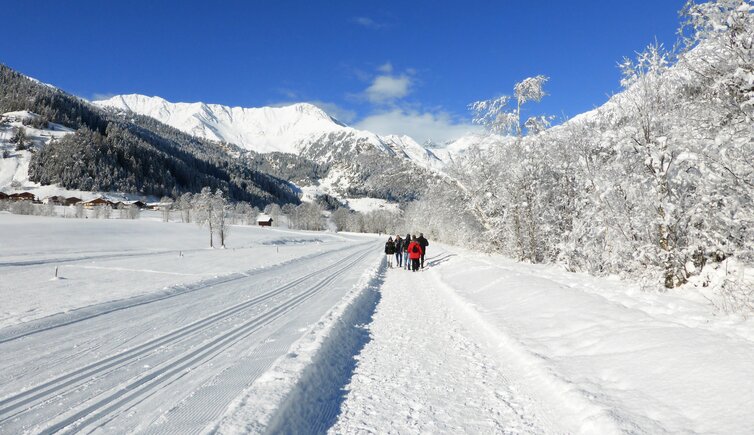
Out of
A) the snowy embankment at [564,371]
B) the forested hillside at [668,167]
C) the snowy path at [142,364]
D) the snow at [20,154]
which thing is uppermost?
the snow at [20,154]

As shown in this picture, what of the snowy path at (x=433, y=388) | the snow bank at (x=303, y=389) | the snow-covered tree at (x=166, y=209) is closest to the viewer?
the snow bank at (x=303, y=389)

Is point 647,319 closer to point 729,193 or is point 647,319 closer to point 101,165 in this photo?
point 729,193

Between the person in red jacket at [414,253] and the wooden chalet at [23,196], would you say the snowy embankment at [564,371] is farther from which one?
the wooden chalet at [23,196]

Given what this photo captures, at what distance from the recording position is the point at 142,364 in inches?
243

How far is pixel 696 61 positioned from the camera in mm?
8727

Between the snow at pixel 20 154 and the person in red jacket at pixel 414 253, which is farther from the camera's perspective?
the snow at pixel 20 154

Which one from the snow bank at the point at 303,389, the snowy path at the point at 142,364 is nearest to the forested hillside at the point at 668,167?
the snow bank at the point at 303,389

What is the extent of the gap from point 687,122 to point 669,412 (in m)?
7.60

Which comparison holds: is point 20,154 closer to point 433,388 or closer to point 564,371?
point 433,388

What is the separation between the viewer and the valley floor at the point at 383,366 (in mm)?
4348

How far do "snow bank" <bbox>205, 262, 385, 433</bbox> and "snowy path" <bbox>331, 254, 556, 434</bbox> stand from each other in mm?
235

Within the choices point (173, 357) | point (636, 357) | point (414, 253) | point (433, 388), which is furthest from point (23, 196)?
point (636, 357)

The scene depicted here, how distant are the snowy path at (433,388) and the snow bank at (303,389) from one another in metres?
0.23

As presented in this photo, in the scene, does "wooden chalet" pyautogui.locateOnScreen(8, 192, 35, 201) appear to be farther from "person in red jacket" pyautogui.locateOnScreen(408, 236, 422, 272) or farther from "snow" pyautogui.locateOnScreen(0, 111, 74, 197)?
"person in red jacket" pyautogui.locateOnScreen(408, 236, 422, 272)
